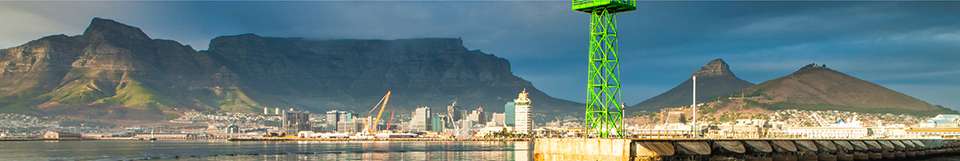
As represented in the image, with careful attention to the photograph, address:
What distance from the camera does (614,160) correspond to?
52.9 m

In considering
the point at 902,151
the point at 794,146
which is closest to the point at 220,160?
the point at 794,146

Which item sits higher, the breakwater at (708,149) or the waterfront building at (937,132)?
the breakwater at (708,149)

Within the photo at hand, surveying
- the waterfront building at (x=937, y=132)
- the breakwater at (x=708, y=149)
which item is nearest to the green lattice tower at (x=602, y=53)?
the breakwater at (x=708, y=149)

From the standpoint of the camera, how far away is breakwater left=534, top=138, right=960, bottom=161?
5256cm

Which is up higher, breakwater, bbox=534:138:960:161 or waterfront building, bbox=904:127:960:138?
breakwater, bbox=534:138:960:161

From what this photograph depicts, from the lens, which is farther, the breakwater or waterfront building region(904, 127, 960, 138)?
waterfront building region(904, 127, 960, 138)

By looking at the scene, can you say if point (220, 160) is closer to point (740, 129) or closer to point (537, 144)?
point (537, 144)

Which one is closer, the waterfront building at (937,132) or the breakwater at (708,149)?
the breakwater at (708,149)

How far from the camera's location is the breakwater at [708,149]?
5256 centimetres

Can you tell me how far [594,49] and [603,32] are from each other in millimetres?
1508

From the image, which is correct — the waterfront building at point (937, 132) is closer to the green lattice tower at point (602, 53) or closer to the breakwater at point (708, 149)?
the breakwater at point (708, 149)

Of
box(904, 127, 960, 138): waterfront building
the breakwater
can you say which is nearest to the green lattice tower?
the breakwater

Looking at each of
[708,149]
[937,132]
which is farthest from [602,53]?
[937,132]

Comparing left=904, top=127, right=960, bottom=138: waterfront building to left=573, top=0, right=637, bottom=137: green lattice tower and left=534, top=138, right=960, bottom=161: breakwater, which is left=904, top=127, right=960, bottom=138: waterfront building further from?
left=573, top=0, right=637, bottom=137: green lattice tower
